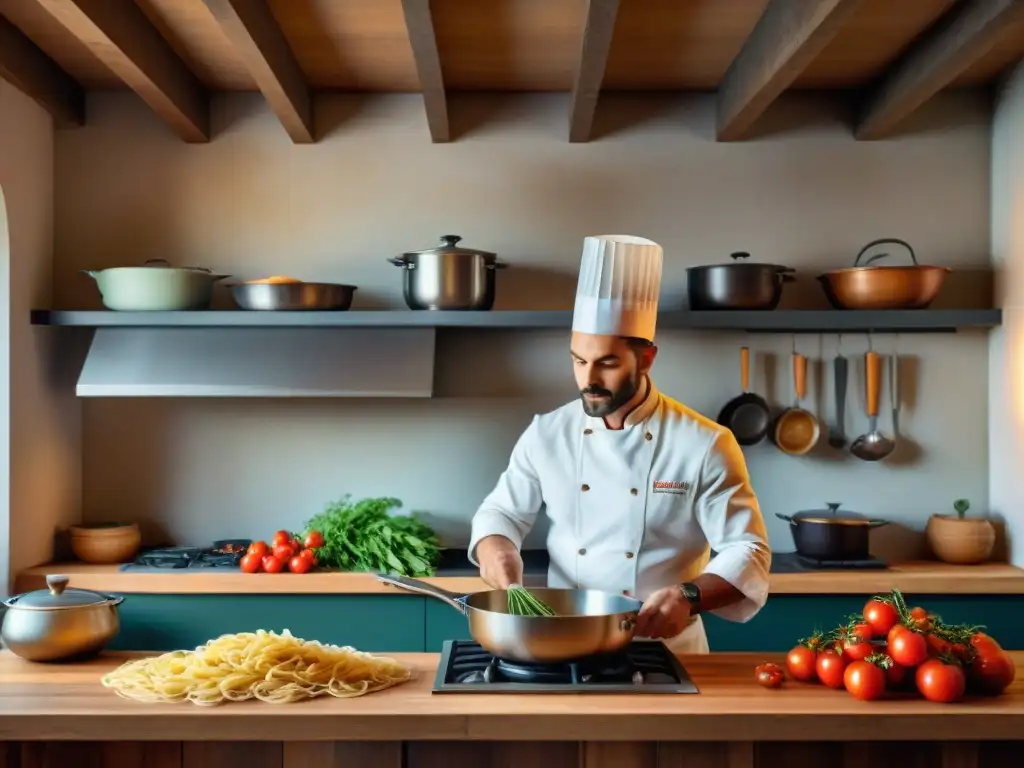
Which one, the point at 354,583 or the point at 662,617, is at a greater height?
the point at 662,617

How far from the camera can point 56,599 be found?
2486 millimetres

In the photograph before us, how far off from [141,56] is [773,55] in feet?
7.09

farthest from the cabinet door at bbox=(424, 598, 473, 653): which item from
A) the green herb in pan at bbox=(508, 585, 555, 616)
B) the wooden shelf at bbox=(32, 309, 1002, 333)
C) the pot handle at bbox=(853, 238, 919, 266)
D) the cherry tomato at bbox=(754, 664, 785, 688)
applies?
the pot handle at bbox=(853, 238, 919, 266)

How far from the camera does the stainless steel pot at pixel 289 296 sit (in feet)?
13.3

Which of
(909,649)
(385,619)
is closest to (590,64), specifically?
(385,619)

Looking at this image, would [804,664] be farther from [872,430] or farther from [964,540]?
[872,430]

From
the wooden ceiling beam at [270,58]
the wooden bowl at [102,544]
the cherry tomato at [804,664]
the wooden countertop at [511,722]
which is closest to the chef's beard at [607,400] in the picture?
the cherry tomato at [804,664]

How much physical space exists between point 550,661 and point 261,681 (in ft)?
1.95

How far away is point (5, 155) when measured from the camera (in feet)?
13.2

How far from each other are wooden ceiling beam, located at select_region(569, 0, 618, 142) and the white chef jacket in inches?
44.5

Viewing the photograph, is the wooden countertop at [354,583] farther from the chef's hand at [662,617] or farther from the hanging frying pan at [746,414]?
the chef's hand at [662,617]

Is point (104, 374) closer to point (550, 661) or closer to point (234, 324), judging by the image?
point (234, 324)

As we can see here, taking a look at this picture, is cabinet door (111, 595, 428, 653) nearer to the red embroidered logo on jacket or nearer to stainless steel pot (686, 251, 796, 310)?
the red embroidered logo on jacket

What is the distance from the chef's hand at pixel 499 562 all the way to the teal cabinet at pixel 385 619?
1.14 metres
